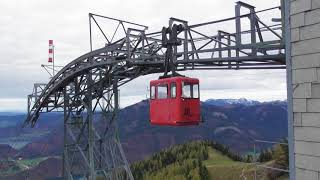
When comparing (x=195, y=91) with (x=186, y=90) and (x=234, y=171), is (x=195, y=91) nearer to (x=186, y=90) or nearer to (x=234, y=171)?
(x=186, y=90)

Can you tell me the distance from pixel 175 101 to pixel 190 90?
0.91m

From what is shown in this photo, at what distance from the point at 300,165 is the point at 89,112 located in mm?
23137

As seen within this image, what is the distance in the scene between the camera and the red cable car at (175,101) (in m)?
16.0

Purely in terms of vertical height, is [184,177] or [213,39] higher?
[213,39]

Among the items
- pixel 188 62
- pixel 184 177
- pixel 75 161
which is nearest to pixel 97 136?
pixel 75 161

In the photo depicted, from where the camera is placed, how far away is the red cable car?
15992mm

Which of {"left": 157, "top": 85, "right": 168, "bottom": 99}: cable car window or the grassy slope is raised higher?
{"left": 157, "top": 85, "right": 168, "bottom": 99}: cable car window

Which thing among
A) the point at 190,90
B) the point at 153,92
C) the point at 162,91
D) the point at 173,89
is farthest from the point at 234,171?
the point at 173,89

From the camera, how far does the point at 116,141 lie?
30.5 meters

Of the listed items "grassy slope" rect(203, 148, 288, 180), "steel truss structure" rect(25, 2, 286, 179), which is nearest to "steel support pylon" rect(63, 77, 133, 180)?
"steel truss structure" rect(25, 2, 286, 179)

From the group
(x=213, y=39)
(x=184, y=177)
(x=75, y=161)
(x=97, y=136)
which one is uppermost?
(x=213, y=39)

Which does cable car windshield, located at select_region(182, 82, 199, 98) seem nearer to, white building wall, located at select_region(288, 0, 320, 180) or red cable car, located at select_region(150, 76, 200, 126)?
red cable car, located at select_region(150, 76, 200, 126)

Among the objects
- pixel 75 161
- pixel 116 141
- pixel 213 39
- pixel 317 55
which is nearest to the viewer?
pixel 317 55

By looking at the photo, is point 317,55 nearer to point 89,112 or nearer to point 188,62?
point 188,62
